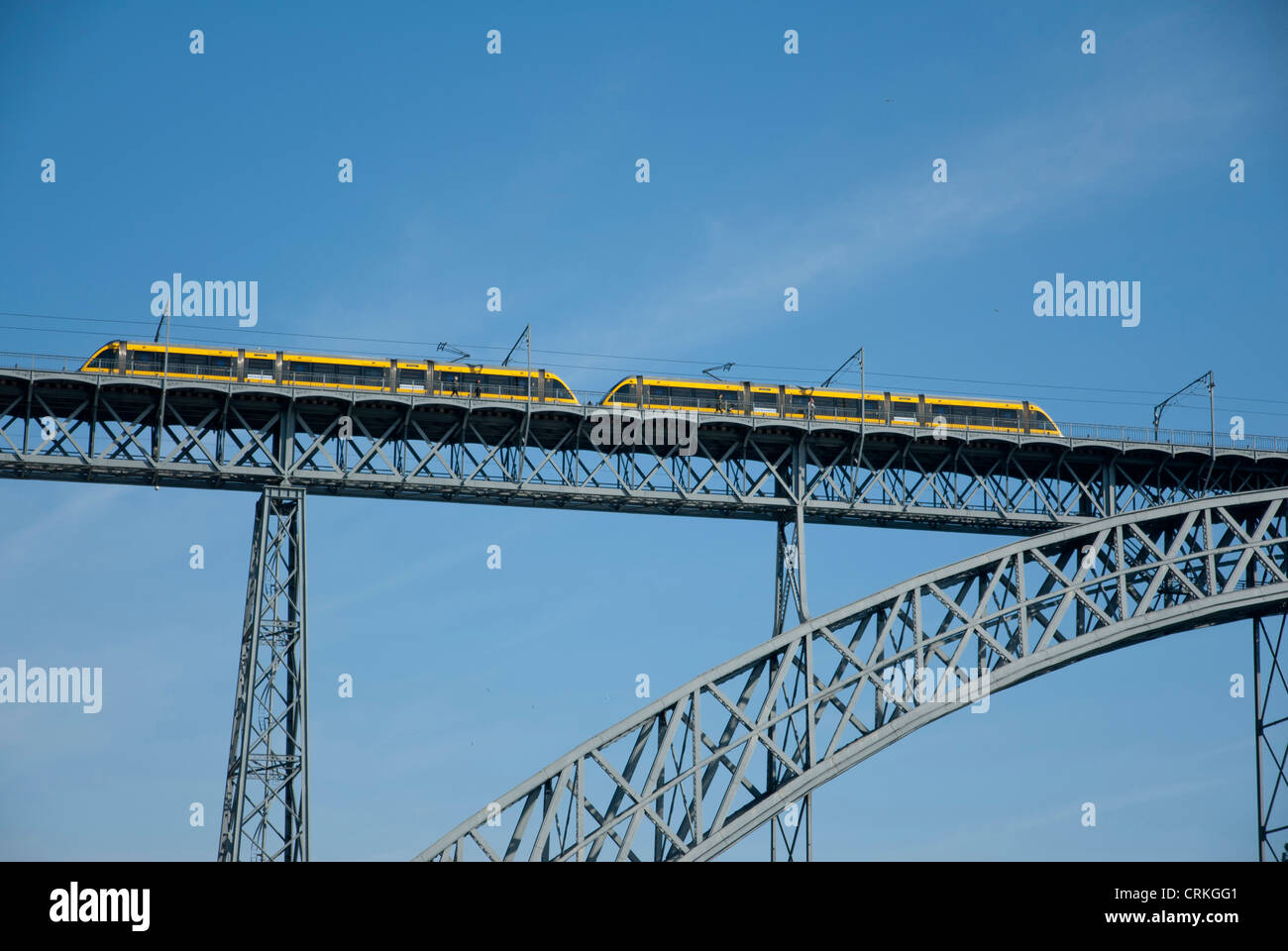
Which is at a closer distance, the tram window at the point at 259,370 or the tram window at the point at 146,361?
the tram window at the point at 146,361

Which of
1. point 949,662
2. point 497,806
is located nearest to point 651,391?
point 949,662

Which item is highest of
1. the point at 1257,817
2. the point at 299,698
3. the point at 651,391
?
the point at 651,391

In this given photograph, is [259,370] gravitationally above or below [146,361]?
below

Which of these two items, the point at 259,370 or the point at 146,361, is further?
the point at 259,370

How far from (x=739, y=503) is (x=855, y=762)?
12.2 m

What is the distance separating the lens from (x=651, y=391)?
65000 mm

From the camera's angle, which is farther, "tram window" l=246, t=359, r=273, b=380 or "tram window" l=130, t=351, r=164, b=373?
"tram window" l=246, t=359, r=273, b=380

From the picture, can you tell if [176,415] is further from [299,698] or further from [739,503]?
[739,503]
